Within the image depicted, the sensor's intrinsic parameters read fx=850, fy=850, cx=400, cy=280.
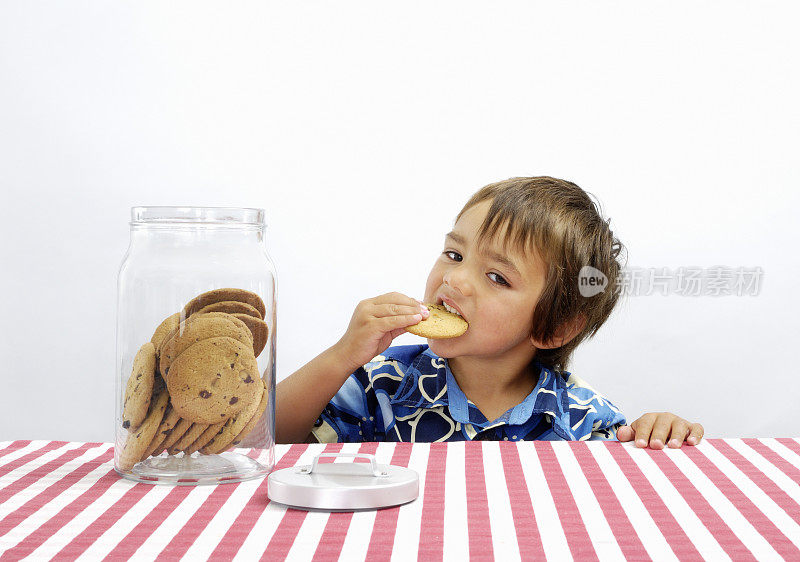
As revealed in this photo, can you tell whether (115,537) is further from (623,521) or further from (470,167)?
(470,167)

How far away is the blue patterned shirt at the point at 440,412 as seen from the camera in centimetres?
132

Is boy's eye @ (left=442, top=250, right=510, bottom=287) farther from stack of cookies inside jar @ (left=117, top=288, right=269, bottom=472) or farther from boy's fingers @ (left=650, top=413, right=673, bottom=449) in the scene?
stack of cookies inside jar @ (left=117, top=288, right=269, bottom=472)

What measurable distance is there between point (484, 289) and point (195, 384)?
665mm

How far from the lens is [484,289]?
1312mm

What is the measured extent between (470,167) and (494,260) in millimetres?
1005

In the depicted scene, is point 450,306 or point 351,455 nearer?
point 351,455

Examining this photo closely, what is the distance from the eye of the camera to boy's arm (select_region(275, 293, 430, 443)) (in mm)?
1233

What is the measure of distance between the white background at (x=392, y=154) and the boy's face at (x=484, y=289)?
925 mm

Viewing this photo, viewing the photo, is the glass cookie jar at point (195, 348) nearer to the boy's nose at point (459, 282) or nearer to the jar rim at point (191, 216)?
the jar rim at point (191, 216)

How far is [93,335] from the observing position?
2.24 metres

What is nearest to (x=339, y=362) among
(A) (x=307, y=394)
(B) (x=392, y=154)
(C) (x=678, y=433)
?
(A) (x=307, y=394)

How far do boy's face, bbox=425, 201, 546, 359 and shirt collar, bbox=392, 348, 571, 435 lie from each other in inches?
3.1

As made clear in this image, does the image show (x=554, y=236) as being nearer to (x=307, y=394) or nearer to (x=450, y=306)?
(x=450, y=306)

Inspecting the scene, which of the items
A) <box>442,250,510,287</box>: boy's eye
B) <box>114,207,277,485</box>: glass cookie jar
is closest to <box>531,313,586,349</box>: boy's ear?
<box>442,250,510,287</box>: boy's eye
